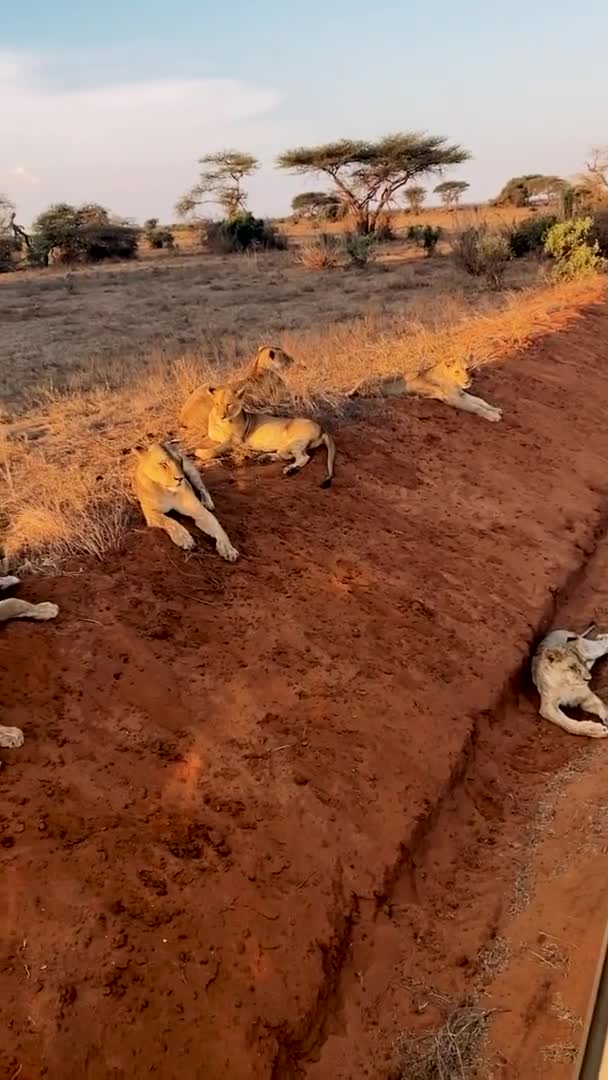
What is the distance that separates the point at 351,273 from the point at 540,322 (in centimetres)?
1145

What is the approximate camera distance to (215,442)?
7.49 m

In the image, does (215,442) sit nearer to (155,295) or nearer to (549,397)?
(549,397)

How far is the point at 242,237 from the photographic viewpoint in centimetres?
3212

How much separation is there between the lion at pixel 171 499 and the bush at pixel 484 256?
Result: 13.5 metres

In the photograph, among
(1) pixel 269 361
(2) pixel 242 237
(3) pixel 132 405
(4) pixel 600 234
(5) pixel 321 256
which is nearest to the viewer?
(1) pixel 269 361

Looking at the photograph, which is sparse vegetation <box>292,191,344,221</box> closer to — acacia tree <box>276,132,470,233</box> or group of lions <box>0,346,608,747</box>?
acacia tree <box>276,132,470,233</box>

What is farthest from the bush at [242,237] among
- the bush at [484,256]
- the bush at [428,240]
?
the bush at [484,256]

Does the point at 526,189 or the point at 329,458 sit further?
the point at 526,189

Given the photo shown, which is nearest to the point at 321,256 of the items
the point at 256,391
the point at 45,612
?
the point at 256,391

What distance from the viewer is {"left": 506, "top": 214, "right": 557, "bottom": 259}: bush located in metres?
22.4

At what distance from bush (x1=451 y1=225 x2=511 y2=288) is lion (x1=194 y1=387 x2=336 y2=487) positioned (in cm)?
1181

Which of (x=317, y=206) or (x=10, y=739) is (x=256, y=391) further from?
(x=317, y=206)

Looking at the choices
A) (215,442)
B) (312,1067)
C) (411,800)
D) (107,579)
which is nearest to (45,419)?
(215,442)

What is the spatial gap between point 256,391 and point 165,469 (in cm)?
277
